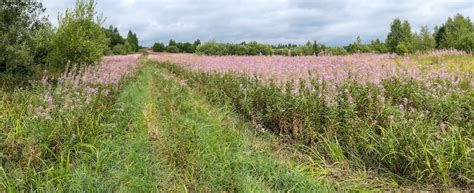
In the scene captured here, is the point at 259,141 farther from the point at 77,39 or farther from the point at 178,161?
the point at 77,39

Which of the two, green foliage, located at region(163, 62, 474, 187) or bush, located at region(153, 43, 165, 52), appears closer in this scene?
green foliage, located at region(163, 62, 474, 187)

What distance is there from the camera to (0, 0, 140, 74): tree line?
1142 centimetres

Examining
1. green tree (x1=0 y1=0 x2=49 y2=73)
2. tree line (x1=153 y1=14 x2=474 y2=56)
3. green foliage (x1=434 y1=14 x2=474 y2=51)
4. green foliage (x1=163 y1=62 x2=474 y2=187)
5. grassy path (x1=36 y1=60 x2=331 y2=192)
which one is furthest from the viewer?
green foliage (x1=434 y1=14 x2=474 y2=51)

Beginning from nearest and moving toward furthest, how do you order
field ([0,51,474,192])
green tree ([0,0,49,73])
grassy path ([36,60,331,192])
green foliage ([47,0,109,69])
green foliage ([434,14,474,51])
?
1. grassy path ([36,60,331,192])
2. field ([0,51,474,192])
3. green tree ([0,0,49,73])
4. green foliage ([47,0,109,69])
5. green foliage ([434,14,474,51])

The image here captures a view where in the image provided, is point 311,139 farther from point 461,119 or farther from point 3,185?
point 3,185

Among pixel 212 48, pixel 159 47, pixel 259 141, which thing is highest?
pixel 159 47

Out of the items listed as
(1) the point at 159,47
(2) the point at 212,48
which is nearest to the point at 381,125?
(2) the point at 212,48

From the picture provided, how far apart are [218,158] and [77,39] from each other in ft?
44.1

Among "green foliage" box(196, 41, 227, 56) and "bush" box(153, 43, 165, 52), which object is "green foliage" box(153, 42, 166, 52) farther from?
"green foliage" box(196, 41, 227, 56)

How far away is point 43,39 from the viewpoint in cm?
1352

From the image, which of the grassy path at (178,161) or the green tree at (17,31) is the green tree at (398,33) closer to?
the green tree at (17,31)

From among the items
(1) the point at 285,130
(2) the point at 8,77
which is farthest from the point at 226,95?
(2) the point at 8,77

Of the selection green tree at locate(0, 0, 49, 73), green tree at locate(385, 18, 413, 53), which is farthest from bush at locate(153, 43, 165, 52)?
green tree at locate(0, 0, 49, 73)

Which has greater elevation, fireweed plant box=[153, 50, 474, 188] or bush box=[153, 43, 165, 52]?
bush box=[153, 43, 165, 52]
